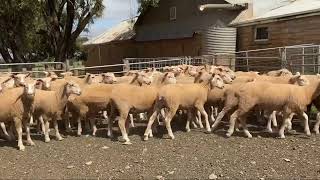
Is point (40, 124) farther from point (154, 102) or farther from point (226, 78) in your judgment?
point (226, 78)

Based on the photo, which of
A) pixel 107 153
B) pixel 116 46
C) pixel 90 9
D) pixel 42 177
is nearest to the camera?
pixel 42 177

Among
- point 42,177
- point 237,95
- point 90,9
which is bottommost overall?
point 42,177

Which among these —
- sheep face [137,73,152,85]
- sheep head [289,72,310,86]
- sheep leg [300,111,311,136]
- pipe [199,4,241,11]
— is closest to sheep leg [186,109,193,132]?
sheep face [137,73,152,85]

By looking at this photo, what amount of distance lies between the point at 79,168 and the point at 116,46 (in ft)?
119

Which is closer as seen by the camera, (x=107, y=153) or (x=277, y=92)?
(x=107, y=153)

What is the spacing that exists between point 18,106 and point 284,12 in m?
18.6

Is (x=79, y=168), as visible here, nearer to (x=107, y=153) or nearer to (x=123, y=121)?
(x=107, y=153)

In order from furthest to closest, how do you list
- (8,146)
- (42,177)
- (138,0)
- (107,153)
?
(138,0) → (8,146) → (107,153) → (42,177)

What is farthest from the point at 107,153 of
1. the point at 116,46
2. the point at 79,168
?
the point at 116,46

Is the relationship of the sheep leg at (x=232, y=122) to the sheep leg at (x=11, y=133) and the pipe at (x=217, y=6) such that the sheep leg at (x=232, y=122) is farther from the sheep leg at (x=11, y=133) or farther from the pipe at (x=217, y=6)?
the pipe at (x=217, y=6)

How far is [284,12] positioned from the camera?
26672 mm

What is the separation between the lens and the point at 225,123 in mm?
13906

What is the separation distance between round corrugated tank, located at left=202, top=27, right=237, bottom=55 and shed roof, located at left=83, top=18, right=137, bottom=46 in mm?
12918

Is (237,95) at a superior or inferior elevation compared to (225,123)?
superior
